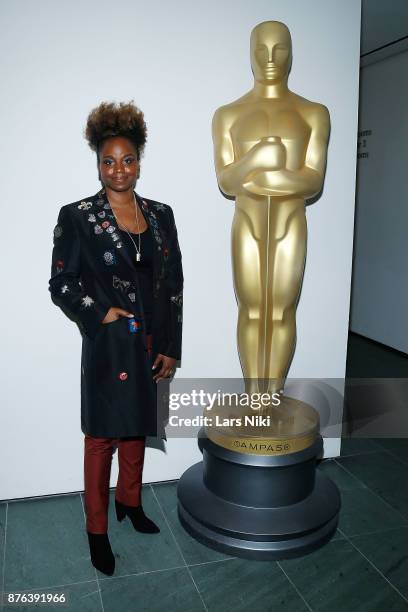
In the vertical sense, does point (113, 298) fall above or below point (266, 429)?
above

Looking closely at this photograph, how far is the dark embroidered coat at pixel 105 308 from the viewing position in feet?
6.50

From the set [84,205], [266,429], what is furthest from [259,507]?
[84,205]

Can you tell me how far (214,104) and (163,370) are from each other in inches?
46.6

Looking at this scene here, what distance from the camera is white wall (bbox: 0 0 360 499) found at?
2.18 meters

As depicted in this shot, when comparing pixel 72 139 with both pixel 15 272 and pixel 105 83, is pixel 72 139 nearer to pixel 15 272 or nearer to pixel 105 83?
pixel 105 83

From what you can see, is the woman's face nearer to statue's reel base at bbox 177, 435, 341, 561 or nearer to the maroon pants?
the maroon pants

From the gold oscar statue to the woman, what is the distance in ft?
1.12

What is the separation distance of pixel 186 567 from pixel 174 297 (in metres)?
1.05

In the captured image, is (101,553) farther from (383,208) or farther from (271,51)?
(383,208)

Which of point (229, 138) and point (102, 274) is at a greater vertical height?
point (229, 138)

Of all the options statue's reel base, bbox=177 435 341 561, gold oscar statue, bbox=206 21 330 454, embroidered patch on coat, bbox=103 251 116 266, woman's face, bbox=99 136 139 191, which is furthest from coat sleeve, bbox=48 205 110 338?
statue's reel base, bbox=177 435 341 561

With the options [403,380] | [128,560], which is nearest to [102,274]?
[128,560]

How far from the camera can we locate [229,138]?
7.24 ft

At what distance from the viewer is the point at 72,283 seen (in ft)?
6.51
